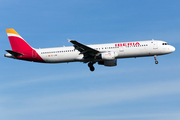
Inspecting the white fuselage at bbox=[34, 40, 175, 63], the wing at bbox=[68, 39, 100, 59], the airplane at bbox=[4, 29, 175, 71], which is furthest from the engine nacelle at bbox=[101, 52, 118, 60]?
the wing at bbox=[68, 39, 100, 59]

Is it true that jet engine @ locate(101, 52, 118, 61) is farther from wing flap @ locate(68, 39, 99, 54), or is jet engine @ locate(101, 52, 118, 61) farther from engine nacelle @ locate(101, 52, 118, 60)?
wing flap @ locate(68, 39, 99, 54)

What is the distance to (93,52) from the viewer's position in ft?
170

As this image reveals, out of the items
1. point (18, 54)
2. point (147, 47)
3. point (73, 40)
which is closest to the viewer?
point (73, 40)

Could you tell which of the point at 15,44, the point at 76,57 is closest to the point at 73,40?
the point at 76,57

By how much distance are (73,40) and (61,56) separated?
683cm

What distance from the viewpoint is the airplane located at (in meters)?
51.5

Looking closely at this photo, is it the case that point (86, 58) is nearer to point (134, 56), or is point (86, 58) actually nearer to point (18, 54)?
point (134, 56)

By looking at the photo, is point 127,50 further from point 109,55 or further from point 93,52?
point 93,52

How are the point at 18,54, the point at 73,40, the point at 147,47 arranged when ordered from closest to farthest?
the point at 73,40 < the point at 147,47 < the point at 18,54

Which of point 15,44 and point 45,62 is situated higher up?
point 15,44

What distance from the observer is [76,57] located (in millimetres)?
53438

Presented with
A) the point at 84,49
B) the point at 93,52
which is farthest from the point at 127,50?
the point at 84,49

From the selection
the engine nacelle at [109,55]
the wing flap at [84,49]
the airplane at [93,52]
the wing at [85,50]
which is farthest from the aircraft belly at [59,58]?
the engine nacelle at [109,55]

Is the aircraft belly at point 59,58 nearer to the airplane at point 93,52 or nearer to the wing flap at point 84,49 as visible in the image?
the airplane at point 93,52
